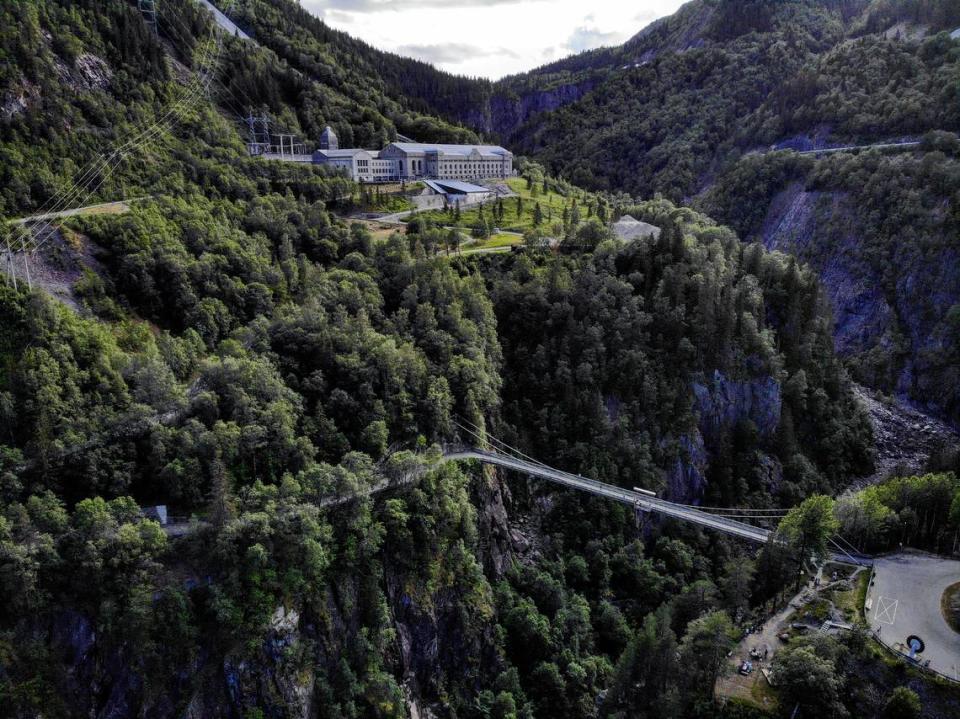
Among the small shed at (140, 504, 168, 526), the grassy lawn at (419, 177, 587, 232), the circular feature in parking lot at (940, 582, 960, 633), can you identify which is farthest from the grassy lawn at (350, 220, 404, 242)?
the circular feature in parking lot at (940, 582, 960, 633)

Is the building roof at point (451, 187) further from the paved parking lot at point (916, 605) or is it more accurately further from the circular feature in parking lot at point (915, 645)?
the circular feature in parking lot at point (915, 645)

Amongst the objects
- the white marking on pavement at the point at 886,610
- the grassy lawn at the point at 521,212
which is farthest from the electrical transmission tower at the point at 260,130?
the white marking on pavement at the point at 886,610

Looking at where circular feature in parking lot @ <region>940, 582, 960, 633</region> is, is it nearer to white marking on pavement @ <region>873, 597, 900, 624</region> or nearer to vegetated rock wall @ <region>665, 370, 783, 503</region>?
white marking on pavement @ <region>873, 597, 900, 624</region>

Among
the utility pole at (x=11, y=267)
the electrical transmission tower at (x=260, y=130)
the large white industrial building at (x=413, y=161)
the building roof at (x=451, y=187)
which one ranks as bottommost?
the utility pole at (x=11, y=267)

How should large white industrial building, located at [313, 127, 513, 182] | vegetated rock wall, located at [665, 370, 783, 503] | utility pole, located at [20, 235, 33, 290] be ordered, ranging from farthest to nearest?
1. large white industrial building, located at [313, 127, 513, 182]
2. vegetated rock wall, located at [665, 370, 783, 503]
3. utility pole, located at [20, 235, 33, 290]

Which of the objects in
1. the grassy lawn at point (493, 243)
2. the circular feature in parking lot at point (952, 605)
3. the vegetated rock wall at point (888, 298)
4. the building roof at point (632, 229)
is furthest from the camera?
the vegetated rock wall at point (888, 298)

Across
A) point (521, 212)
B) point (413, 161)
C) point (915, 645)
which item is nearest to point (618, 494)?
point (915, 645)

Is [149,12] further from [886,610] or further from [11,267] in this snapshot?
[886,610]
